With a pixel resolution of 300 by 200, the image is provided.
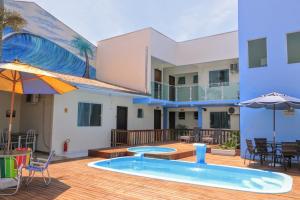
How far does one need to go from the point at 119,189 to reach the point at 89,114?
7.80 meters

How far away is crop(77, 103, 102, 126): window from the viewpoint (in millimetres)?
12878

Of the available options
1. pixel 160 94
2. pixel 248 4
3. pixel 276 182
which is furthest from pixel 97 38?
pixel 276 182

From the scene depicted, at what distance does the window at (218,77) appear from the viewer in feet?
62.2

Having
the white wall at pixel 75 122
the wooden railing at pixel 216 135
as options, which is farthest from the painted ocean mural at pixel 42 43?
the wooden railing at pixel 216 135

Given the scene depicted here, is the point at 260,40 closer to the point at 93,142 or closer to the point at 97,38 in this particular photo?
the point at 93,142

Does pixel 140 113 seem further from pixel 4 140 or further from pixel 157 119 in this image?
pixel 4 140

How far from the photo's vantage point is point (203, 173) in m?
8.77

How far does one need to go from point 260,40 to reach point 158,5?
19.5 feet

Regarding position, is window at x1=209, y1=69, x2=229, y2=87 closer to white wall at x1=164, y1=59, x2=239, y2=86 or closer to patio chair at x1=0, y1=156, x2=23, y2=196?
white wall at x1=164, y1=59, x2=239, y2=86

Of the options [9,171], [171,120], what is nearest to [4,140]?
[9,171]

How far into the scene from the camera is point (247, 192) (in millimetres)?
5840

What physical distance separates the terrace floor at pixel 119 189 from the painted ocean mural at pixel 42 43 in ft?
32.0

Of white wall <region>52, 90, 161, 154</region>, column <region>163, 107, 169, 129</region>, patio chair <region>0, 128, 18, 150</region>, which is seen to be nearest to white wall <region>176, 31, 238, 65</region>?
column <region>163, 107, 169, 129</region>

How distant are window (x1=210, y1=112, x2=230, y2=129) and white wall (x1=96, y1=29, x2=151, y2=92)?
607cm
